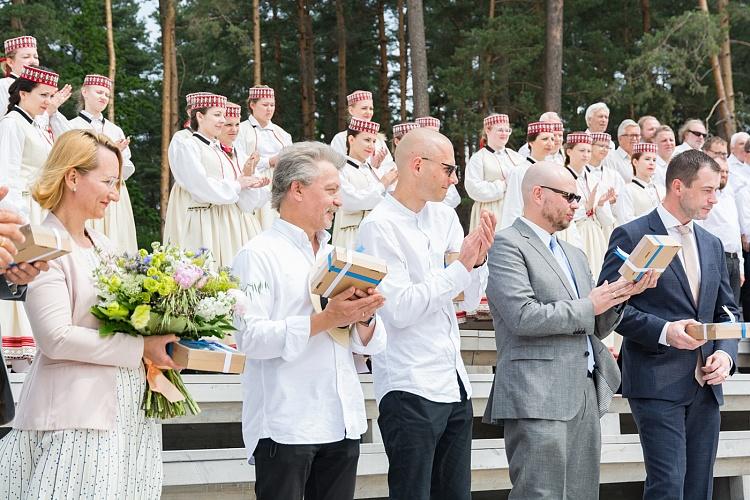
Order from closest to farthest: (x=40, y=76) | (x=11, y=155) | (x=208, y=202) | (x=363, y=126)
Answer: (x=11, y=155) → (x=40, y=76) → (x=208, y=202) → (x=363, y=126)

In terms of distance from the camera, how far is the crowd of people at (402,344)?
3.50 metres

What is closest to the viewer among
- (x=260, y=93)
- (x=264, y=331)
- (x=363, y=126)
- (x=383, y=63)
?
(x=264, y=331)

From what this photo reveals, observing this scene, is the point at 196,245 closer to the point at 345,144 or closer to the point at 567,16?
the point at 345,144

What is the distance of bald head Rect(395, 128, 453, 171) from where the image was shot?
189 inches

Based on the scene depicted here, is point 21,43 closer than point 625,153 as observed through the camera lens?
Yes

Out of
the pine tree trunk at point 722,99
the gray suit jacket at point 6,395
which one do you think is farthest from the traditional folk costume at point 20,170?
the pine tree trunk at point 722,99

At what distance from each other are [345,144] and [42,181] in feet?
22.9

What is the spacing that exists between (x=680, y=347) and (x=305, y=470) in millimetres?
2144

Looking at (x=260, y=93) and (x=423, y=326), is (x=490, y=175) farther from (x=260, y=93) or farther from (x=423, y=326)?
(x=423, y=326)

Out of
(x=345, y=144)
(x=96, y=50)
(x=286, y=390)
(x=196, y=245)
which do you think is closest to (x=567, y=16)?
(x=96, y=50)

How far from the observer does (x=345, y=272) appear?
12.1 ft

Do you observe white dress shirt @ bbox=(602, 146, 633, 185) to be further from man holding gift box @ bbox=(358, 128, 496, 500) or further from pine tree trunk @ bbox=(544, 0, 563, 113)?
pine tree trunk @ bbox=(544, 0, 563, 113)

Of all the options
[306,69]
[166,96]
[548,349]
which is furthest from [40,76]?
[306,69]

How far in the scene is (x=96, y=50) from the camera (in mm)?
23688
